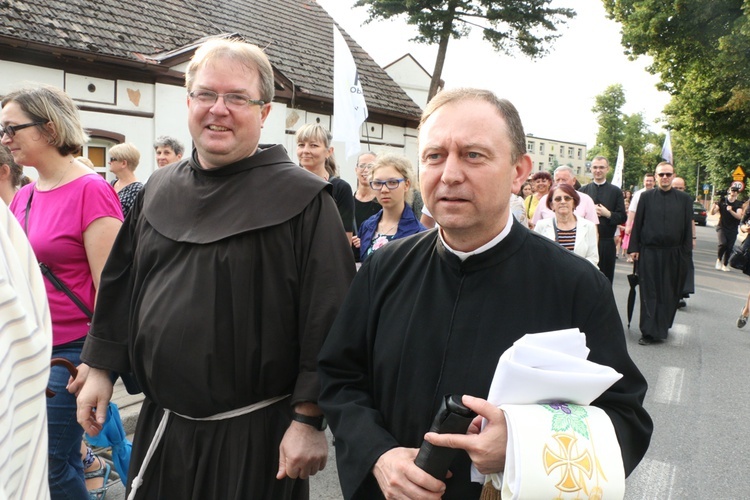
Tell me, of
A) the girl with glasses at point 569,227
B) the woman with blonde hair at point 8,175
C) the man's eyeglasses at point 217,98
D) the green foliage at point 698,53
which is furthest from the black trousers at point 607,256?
the green foliage at point 698,53

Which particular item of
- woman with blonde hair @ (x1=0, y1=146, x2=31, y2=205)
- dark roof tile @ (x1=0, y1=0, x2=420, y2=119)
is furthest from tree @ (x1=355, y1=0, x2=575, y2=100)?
woman with blonde hair @ (x1=0, y1=146, x2=31, y2=205)

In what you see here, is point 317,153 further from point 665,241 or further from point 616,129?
point 616,129

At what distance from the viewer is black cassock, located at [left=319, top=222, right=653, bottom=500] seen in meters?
1.73

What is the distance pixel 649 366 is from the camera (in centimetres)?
700

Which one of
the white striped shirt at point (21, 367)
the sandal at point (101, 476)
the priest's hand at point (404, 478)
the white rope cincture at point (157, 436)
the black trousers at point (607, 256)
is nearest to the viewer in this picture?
the white striped shirt at point (21, 367)

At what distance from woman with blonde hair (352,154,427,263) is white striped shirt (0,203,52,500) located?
378 cm

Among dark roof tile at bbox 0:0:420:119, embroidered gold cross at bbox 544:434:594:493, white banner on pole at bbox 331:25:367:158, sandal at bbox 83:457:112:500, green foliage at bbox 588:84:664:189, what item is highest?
green foliage at bbox 588:84:664:189

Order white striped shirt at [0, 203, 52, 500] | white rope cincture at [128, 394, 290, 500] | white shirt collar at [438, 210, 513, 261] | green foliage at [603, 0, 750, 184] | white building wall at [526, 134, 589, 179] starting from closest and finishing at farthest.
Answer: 1. white striped shirt at [0, 203, 52, 500]
2. white shirt collar at [438, 210, 513, 261]
3. white rope cincture at [128, 394, 290, 500]
4. green foliage at [603, 0, 750, 184]
5. white building wall at [526, 134, 589, 179]

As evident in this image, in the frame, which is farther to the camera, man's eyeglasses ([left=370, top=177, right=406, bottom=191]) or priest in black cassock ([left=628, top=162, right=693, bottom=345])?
priest in black cassock ([left=628, top=162, right=693, bottom=345])

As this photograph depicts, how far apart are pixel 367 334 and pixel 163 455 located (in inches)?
36.6

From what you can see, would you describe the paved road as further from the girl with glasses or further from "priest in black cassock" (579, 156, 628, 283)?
the girl with glasses

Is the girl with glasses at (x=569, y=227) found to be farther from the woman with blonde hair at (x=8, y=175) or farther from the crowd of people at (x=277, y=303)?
the woman with blonde hair at (x=8, y=175)

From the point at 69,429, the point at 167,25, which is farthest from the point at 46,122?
the point at 167,25

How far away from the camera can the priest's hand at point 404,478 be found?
162 cm
